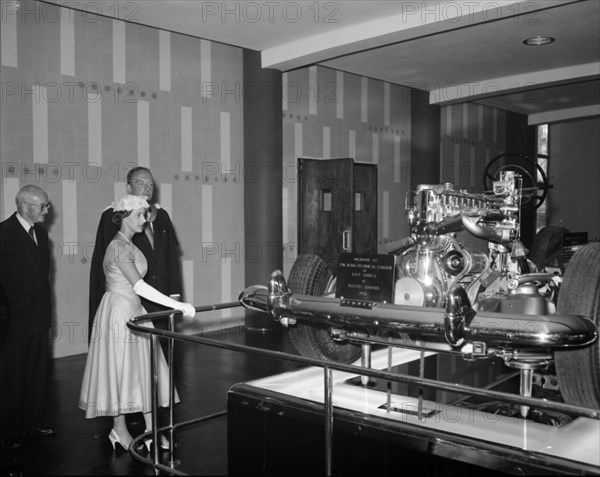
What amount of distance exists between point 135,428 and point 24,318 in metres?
0.99

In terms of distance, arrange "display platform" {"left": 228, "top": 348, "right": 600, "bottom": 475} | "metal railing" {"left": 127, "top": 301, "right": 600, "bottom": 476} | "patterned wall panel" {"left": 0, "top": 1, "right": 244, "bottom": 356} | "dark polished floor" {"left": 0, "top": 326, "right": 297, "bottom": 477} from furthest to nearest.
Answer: "patterned wall panel" {"left": 0, "top": 1, "right": 244, "bottom": 356} → "dark polished floor" {"left": 0, "top": 326, "right": 297, "bottom": 477} → "display platform" {"left": 228, "top": 348, "right": 600, "bottom": 475} → "metal railing" {"left": 127, "top": 301, "right": 600, "bottom": 476}

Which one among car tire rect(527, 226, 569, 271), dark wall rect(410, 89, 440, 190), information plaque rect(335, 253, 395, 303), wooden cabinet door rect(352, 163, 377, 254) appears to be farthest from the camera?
dark wall rect(410, 89, 440, 190)

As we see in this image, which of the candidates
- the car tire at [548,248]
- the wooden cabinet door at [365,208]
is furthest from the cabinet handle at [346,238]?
the car tire at [548,248]

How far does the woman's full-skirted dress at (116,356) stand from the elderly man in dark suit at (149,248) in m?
0.49

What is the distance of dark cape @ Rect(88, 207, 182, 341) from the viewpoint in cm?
418

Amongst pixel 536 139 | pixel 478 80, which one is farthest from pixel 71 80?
pixel 536 139

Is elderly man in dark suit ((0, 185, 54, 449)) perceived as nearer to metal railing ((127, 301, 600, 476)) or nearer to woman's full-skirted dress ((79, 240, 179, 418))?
woman's full-skirted dress ((79, 240, 179, 418))

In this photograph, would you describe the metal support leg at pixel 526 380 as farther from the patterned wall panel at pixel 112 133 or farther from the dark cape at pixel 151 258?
the patterned wall panel at pixel 112 133

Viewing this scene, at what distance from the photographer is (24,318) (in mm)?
3916

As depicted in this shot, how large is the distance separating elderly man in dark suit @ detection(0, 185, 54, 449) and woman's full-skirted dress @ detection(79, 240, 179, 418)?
0.46 meters

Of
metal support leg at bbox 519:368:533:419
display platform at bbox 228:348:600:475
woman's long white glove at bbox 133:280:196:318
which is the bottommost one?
display platform at bbox 228:348:600:475

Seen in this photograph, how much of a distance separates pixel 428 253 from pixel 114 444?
2121 millimetres

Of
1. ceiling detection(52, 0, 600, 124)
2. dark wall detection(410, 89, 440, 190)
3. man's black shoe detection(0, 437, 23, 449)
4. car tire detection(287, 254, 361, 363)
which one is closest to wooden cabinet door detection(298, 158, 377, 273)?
ceiling detection(52, 0, 600, 124)

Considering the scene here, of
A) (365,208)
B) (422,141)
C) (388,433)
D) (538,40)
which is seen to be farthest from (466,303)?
(422,141)
